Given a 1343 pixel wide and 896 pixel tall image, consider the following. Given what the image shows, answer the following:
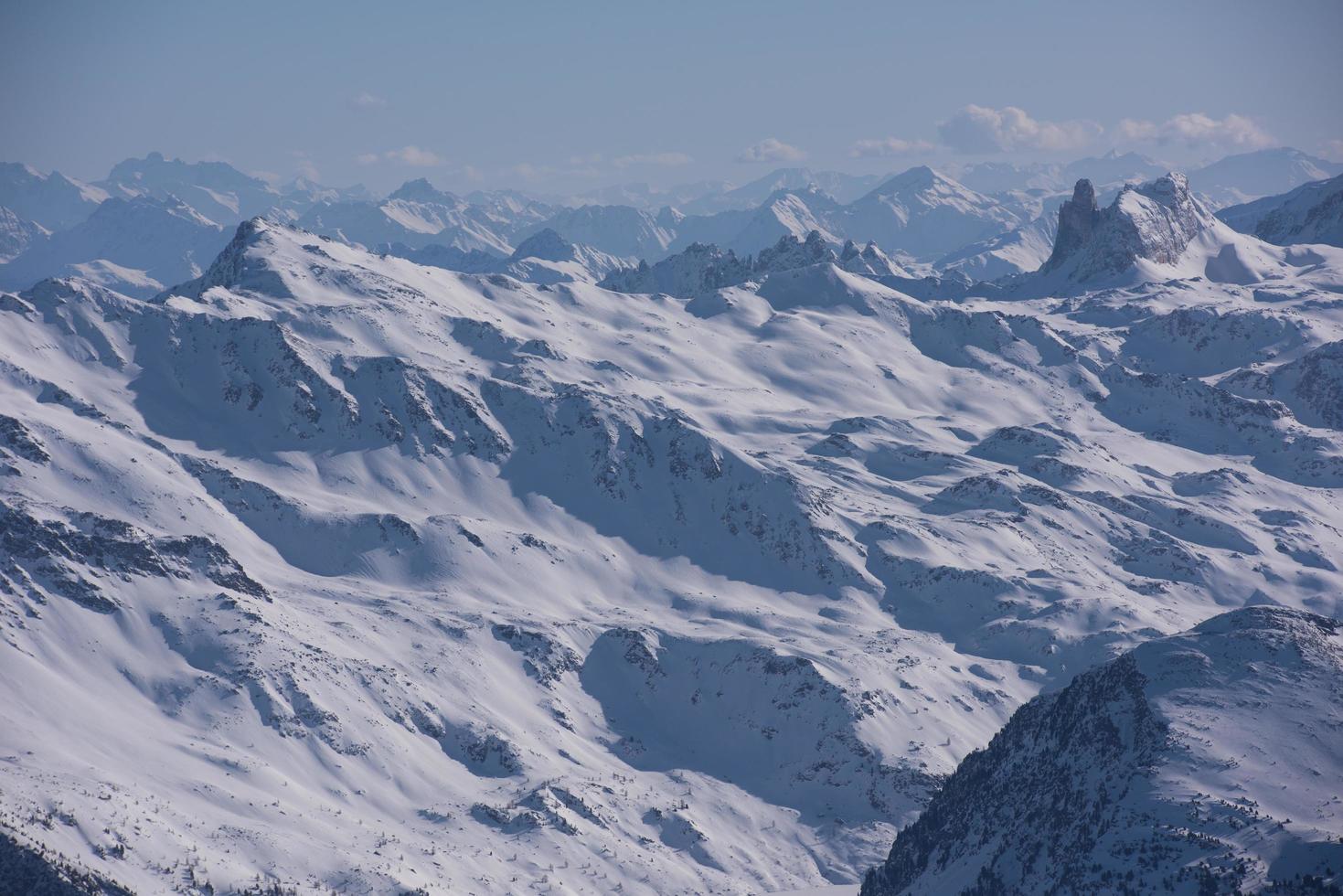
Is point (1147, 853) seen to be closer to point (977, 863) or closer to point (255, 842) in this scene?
point (977, 863)

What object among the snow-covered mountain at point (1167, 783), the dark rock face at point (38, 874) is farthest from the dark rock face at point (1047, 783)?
the dark rock face at point (38, 874)

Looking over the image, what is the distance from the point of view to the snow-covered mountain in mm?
142625

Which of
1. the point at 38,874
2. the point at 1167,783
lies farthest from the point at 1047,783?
the point at 38,874

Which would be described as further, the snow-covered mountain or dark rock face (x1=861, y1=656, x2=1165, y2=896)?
dark rock face (x1=861, y1=656, x2=1165, y2=896)

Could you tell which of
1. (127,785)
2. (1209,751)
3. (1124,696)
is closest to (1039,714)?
(1124,696)

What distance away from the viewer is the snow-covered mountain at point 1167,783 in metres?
143

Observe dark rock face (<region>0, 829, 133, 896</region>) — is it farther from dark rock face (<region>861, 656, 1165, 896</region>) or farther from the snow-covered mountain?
dark rock face (<region>861, 656, 1165, 896</region>)

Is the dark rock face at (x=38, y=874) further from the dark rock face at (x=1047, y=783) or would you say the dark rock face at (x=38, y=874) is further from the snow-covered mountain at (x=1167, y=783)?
the dark rock face at (x=1047, y=783)

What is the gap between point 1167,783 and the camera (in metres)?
153

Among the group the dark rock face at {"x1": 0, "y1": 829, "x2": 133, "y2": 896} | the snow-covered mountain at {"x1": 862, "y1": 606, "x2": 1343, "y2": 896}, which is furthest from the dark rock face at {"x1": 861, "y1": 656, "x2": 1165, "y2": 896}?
the dark rock face at {"x1": 0, "y1": 829, "x2": 133, "y2": 896}

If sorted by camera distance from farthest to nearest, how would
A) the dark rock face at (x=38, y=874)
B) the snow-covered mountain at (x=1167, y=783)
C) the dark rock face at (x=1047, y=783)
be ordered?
the dark rock face at (x=38, y=874)
the dark rock face at (x=1047, y=783)
the snow-covered mountain at (x=1167, y=783)

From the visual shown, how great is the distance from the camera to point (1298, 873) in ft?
445

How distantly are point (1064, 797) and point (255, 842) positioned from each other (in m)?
99.6

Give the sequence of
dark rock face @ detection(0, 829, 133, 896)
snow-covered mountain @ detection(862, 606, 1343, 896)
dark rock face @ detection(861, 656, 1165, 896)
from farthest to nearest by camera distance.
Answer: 1. dark rock face @ detection(0, 829, 133, 896)
2. dark rock face @ detection(861, 656, 1165, 896)
3. snow-covered mountain @ detection(862, 606, 1343, 896)
